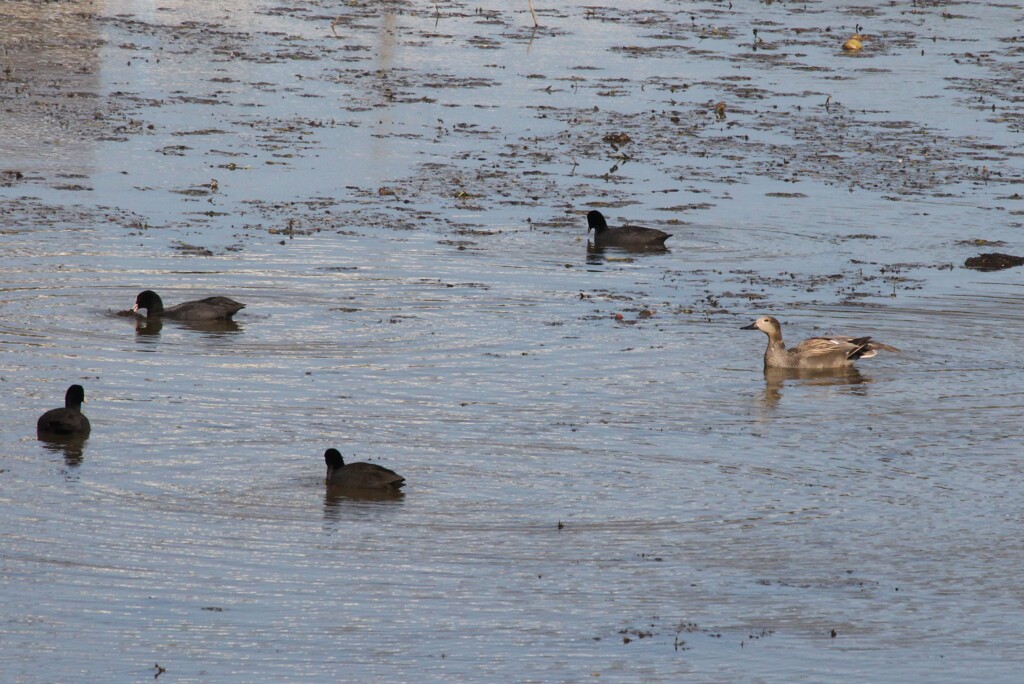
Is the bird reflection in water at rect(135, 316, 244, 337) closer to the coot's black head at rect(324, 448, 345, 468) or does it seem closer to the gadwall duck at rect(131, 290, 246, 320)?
the gadwall duck at rect(131, 290, 246, 320)

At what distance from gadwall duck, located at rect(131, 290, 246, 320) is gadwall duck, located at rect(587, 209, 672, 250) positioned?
5429 mm

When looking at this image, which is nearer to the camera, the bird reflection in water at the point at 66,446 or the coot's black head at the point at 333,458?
the coot's black head at the point at 333,458

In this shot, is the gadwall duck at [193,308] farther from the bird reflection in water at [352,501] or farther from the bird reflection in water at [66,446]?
the bird reflection in water at [352,501]

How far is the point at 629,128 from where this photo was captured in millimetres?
28203

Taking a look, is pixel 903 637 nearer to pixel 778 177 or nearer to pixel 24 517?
pixel 24 517

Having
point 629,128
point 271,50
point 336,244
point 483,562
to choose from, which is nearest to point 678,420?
point 483,562

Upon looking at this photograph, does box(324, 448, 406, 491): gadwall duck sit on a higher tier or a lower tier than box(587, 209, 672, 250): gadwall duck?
lower

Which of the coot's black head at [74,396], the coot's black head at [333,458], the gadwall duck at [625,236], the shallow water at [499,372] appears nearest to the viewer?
the shallow water at [499,372]

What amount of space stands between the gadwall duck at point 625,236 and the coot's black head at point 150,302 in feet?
19.9

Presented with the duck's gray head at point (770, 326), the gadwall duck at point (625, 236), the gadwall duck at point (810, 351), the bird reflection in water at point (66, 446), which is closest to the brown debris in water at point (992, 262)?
the gadwall duck at point (625, 236)

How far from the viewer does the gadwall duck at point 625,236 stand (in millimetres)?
21344

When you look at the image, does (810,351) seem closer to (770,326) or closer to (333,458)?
(770,326)

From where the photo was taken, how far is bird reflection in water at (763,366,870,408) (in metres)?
16.7

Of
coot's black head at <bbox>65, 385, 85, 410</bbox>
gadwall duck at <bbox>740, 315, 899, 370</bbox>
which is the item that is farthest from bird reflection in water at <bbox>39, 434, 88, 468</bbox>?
gadwall duck at <bbox>740, 315, 899, 370</bbox>
